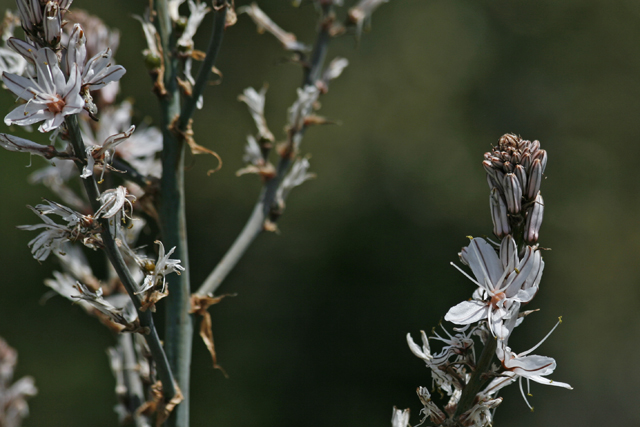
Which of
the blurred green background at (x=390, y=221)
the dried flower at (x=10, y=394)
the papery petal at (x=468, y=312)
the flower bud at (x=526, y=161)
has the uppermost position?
the flower bud at (x=526, y=161)

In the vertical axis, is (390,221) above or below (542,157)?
below

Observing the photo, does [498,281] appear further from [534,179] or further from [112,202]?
[112,202]

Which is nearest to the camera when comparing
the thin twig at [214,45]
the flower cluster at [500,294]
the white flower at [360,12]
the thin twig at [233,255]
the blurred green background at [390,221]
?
the flower cluster at [500,294]

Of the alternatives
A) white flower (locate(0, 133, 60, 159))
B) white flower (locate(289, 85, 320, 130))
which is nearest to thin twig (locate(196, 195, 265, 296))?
white flower (locate(289, 85, 320, 130))

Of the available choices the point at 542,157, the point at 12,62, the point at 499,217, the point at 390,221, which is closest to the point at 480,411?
the point at 499,217

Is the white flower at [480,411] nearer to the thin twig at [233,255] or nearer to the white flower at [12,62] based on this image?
the thin twig at [233,255]

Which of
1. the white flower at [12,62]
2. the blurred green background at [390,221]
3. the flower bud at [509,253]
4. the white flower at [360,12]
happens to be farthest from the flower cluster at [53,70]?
the blurred green background at [390,221]

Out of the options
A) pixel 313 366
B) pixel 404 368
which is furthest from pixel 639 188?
pixel 313 366
